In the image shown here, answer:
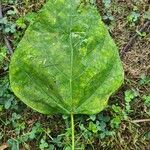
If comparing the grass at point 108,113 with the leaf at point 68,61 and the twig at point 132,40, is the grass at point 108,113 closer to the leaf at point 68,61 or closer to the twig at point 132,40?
the twig at point 132,40

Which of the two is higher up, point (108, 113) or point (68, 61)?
point (68, 61)

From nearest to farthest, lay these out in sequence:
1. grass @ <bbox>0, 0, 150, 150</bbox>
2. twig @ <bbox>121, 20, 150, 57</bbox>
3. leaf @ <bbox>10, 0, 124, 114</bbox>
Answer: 1. leaf @ <bbox>10, 0, 124, 114</bbox>
2. grass @ <bbox>0, 0, 150, 150</bbox>
3. twig @ <bbox>121, 20, 150, 57</bbox>

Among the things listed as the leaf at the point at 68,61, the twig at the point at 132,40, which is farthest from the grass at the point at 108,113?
the leaf at the point at 68,61

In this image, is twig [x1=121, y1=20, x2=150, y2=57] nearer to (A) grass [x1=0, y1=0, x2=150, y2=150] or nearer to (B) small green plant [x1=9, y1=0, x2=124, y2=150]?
(A) grass [x1=0, y1=0, x2=150, y2=150]

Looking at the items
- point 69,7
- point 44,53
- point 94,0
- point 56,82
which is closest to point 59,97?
point 56,82

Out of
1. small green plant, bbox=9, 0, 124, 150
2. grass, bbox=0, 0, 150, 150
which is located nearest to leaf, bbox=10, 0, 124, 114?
small green plant, bbox=9, 0, 124, 150

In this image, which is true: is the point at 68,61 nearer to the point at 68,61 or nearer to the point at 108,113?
the point at 68,61

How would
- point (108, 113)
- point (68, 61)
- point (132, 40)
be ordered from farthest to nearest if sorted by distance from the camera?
1. point (132, 40)
2. point (108, 113)
3. point (68, 61)

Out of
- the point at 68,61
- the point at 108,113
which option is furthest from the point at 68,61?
the point at 108,113

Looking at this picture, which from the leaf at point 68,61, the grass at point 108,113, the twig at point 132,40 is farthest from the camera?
the twig at point 132,40
